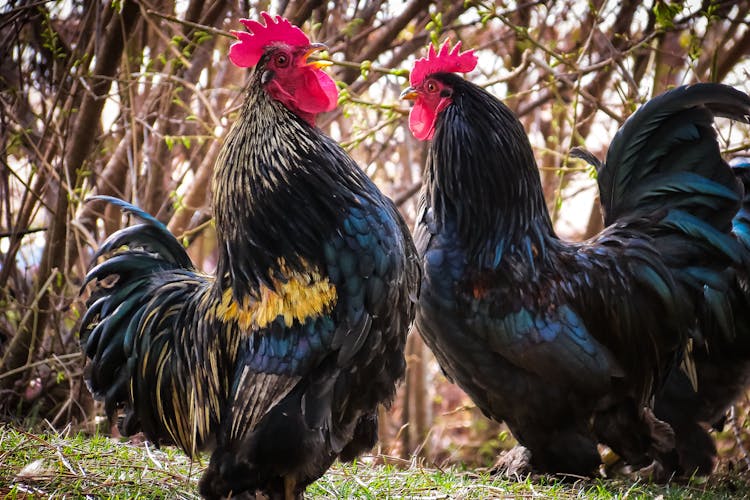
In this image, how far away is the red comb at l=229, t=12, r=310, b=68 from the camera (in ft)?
12.0

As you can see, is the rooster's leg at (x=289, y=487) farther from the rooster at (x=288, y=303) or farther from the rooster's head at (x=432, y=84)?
the rooster's head at (x=432, y=84)

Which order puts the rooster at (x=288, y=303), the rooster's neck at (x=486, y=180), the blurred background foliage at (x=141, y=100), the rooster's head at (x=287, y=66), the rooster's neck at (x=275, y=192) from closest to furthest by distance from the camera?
1. the rooster at (x=288, y=303)
2. the rooster's neck at (x=275, y=192)
3. the rooster's head at (x=287, y=66)
4. the rooster's neck at (x=486, y=180)
5. the blurred background foliage at (x=141, y=100)

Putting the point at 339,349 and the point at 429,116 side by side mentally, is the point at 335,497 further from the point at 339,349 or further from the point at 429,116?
the point at 429,116

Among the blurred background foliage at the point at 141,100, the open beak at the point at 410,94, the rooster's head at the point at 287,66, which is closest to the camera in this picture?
the rooster's head at the point at 287,66

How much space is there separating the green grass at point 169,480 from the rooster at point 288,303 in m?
0.37

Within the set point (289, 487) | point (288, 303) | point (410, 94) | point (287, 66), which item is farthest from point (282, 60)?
point (289, 487)

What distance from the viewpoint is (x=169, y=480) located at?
4047 mm

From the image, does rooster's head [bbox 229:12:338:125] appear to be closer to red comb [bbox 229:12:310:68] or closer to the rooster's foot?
red comb [bbox 229:12:310:68]

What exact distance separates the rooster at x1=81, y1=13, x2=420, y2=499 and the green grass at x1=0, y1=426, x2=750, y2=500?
0.37 m

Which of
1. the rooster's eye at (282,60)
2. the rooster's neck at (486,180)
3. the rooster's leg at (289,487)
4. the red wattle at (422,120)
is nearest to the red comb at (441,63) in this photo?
the red wattle at (422,120)

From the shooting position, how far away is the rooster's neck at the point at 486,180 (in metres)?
4.54

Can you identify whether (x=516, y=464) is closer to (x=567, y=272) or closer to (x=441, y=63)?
(x=567, y=272)

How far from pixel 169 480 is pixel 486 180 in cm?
226

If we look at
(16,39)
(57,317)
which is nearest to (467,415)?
(57,317)
